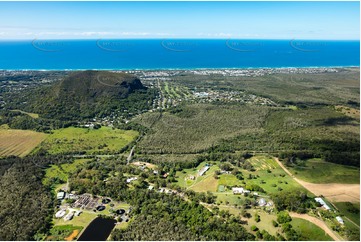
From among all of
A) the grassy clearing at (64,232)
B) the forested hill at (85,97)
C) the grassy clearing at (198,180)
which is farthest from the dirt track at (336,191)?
the forested hill at (85,97)

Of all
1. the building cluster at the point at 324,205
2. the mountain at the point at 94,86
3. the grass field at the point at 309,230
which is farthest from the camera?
the mountain at the point at 94,86

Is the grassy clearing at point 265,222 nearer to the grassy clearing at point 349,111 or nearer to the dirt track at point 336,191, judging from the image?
the dirt track at point 336,191

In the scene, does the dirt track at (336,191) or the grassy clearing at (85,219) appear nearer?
the grassy clearing at (85,219)

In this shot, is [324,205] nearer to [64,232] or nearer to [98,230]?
[98,230]

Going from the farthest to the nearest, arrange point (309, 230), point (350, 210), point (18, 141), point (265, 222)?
point (18, 141), point (350, 210), point (265, 222), point (309, 230)

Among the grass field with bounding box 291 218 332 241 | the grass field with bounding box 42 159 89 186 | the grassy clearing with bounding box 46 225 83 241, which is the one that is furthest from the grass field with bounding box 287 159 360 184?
the grass field with bounding box 42 159 89 186

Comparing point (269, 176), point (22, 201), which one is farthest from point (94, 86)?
point (269, 176)

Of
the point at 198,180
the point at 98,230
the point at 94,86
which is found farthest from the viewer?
the point at 94,86

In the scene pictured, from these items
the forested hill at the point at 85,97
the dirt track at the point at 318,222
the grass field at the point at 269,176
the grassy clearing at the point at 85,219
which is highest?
the forested hill at the point at 85,97
